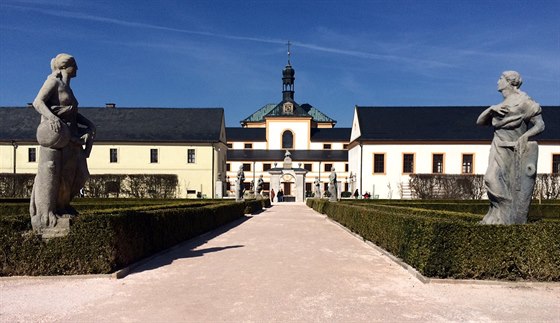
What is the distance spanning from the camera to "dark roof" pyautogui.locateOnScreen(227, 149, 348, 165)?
193 feet

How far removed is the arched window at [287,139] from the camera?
204 ft

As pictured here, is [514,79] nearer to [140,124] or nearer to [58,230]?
[58,230]

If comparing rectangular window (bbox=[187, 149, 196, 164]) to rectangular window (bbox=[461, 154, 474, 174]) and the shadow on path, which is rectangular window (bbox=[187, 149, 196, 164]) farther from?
the shadow on path

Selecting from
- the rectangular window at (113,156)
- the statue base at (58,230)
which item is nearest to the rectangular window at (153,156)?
the rectangular window at (113,156)

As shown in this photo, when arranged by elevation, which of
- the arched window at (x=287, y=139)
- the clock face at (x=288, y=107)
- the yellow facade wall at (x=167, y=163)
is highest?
the clock face at (x=288, y=107)

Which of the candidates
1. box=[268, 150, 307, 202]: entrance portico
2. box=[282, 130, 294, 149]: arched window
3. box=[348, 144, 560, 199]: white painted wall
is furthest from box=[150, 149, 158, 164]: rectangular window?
box=[282, 130, 294, 149]: arched window

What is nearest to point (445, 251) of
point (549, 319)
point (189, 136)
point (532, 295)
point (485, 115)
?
point (532, 295)

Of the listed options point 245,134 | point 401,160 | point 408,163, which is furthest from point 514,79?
point 245,134

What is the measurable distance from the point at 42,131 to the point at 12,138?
1693 inches

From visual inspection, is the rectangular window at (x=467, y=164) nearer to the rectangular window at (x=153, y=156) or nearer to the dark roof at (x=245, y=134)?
the dark roof at (x=245, y=134)

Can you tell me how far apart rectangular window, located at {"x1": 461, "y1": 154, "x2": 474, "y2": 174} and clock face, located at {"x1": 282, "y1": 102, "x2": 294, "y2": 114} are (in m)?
30.6

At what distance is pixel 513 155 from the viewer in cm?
744

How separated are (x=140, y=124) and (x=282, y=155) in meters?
22.2

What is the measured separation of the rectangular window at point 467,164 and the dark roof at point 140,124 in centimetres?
2703
